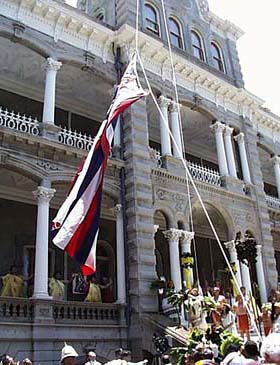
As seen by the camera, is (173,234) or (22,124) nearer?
(22,124)

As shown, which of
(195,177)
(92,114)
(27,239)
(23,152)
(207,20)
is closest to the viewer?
(23,152)

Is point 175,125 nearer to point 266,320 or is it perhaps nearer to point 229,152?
point 229,152

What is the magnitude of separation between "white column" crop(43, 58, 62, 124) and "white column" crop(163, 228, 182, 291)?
575cm

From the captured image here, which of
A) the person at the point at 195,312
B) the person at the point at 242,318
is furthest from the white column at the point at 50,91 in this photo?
the person at the point at 242,318

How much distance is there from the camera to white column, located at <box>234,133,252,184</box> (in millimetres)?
21297

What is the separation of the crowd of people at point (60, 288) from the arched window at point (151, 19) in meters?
10.9

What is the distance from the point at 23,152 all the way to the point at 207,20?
1372 cm

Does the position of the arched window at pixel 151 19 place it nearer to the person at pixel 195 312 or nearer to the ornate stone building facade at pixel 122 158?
the ornate stone building facade at pixel 122 158

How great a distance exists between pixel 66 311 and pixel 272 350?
1053 cm

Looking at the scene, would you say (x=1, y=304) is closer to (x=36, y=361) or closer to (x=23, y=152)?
(x=36, y=361)

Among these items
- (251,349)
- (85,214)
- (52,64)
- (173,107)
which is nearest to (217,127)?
(173,107)

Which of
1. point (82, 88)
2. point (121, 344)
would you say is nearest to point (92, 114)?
point (82, 88)

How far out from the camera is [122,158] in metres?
16.9

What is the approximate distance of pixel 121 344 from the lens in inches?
567
